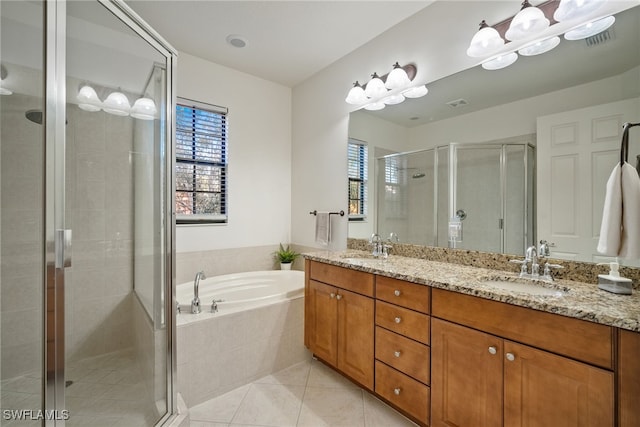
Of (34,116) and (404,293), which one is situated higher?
(34,116)

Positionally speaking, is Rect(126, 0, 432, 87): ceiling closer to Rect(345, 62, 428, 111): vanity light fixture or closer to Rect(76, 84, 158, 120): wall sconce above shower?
Rect(345, 62, 428, 111): vanity light fixture

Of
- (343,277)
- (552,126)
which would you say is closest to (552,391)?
(343,277)

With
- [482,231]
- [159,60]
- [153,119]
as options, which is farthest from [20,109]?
[482,231]

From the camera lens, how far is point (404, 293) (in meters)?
1.51

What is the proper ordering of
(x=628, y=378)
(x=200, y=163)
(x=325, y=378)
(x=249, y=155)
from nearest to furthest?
(x=628, y=378) → (x=325, y=378) → (x=200, y=163) → (x=249, y=155)

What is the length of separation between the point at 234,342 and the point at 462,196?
1.87 meters

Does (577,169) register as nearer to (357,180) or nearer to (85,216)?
(357,180)

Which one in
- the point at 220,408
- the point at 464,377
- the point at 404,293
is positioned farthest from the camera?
the point at 220,408

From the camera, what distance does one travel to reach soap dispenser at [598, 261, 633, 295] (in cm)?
116

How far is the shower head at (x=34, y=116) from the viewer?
1.08m

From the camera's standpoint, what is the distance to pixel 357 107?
2502 mm

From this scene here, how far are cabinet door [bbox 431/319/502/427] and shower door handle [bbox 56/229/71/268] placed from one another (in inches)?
64.1

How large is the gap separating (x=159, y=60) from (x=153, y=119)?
0.32 metres

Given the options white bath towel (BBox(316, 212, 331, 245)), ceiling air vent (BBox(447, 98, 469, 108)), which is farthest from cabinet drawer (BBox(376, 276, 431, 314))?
ceiling air vent (BBox(447, 98, 469, 108))
